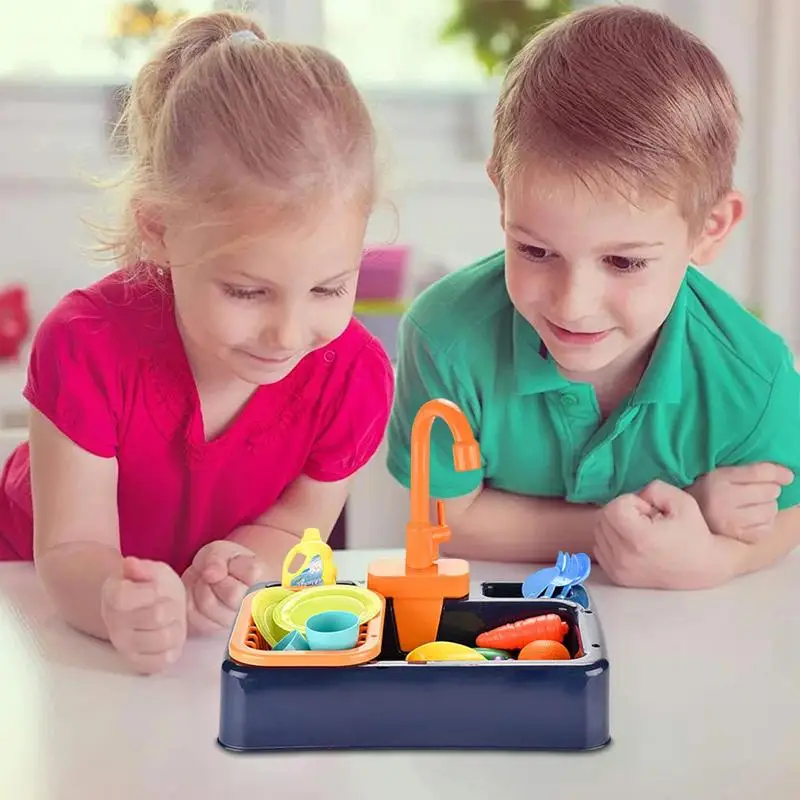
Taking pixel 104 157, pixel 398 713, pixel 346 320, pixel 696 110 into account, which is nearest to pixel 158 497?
pixel 346 320

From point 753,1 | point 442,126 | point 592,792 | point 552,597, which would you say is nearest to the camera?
point 592,792

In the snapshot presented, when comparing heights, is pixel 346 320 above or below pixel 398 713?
above

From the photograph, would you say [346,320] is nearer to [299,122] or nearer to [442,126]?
[299,122]

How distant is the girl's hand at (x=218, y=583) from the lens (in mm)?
811

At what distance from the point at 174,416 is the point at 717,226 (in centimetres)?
42

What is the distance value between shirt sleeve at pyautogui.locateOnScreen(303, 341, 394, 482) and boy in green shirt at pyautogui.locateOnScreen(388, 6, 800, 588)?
0.03 metres

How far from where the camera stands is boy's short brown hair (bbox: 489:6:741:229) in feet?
2.68

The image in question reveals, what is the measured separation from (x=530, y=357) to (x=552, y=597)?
25 cm

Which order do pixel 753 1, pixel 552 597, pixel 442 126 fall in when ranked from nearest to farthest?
1. pixel 552 597
2. pixel 753 1
3. pixel 442 126

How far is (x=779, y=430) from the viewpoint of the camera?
98 cm

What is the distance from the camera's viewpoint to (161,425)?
93cm

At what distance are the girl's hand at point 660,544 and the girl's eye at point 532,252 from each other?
7.9 inches

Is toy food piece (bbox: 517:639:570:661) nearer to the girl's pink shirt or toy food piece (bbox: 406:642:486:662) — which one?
toy food piece (bbox: 406:642:486:662)

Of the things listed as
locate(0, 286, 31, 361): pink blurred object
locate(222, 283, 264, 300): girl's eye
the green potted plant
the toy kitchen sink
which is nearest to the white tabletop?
the toy kitchen sink
